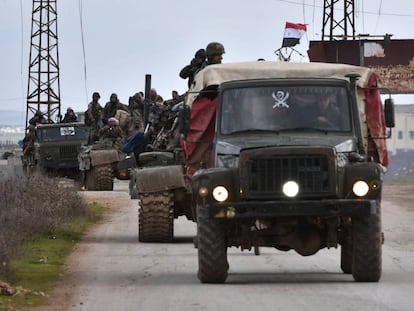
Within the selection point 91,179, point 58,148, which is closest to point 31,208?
point 91,179

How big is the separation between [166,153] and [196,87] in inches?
164

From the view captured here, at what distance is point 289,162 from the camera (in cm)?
1489

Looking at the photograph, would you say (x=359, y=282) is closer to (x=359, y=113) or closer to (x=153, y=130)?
(x=359, y=113)

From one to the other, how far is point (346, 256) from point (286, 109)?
1874 mm

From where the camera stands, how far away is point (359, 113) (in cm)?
1670

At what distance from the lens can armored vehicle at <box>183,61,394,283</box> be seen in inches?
583

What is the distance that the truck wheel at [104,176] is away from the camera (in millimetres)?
39250

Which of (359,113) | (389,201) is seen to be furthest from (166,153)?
(389,201)

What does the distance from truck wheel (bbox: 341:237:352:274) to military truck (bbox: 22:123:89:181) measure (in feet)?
93.4

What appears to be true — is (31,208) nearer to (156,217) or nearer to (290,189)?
(156,217)

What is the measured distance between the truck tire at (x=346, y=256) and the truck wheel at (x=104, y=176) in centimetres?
2301

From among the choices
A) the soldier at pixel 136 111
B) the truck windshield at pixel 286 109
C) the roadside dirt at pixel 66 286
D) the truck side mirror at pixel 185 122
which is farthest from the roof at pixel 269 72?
the soldier at pixel 136 111

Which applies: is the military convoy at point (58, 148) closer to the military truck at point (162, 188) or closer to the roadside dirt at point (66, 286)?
the roadside dirt at point (66, 286)

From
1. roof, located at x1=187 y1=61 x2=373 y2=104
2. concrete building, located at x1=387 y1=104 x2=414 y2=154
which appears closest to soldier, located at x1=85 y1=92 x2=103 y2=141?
roof, located at x1=187 y1=61 x2=373 y2=104
